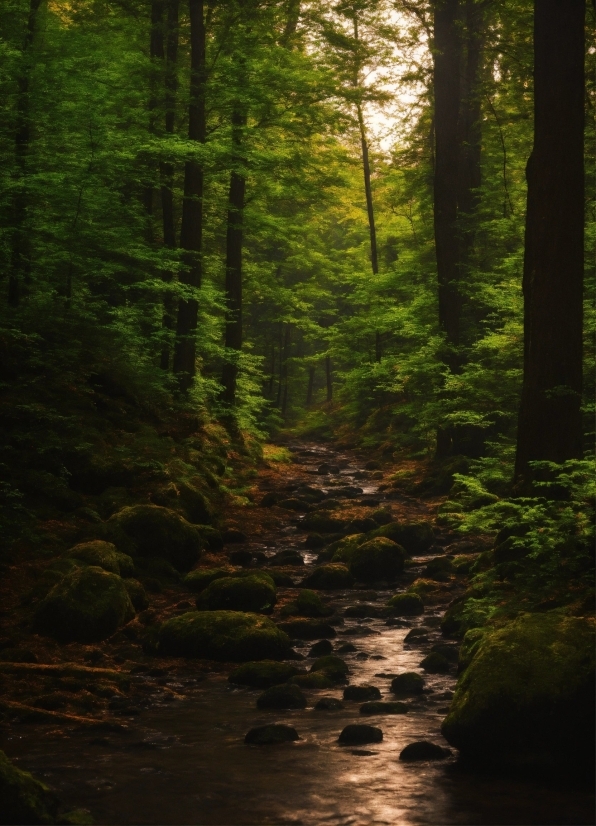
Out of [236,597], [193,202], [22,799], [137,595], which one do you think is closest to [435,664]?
[236,597]

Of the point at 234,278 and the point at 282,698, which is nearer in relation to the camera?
the point at 282,698

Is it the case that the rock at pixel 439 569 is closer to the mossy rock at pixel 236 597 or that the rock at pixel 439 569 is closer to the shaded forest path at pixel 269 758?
the shaded forest path at pixel 269 758

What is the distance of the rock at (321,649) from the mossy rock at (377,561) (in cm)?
316

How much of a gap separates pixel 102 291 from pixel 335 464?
31.0ft

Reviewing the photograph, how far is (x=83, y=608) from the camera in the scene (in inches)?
331

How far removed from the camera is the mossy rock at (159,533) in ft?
36.0

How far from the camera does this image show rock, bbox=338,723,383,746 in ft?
19.5

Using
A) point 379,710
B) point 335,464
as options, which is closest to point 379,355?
point 335,464

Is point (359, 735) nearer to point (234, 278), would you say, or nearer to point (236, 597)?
point (236, 597)

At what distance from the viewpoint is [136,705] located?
679 centimetres

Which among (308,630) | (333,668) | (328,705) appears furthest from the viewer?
(308,630)

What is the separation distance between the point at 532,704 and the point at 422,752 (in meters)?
0.91

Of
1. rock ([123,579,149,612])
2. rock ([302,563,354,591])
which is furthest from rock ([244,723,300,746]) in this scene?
rock ([302,563,354,591])

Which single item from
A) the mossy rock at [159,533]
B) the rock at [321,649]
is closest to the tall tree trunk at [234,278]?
the mossy rock at [159,533]
